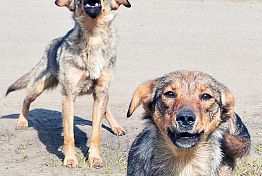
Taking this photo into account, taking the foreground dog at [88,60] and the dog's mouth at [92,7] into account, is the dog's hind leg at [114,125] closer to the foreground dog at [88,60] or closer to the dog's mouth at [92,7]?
the foreground dog at [88,60]

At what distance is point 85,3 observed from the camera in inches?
352

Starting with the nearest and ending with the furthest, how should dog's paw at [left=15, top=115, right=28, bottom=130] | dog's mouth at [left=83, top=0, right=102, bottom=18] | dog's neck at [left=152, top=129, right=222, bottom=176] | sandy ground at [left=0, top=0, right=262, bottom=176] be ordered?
dog's neck at [left=152, top=129, right=222, bottom=176], dog's mouth at [left=83, top=0, right=102, bottom=18], sandy ground at [left=0, top=0, right=262, bottom=176], dog's paw at [left=15, top=115, right=28, bottom=130]

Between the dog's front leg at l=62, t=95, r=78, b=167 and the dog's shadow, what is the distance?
332 millimetres

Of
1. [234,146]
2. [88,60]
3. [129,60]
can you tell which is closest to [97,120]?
[88,60]

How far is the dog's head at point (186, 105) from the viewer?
5.39 m

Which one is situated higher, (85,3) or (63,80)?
(85,3)

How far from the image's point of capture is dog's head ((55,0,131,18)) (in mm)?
8961

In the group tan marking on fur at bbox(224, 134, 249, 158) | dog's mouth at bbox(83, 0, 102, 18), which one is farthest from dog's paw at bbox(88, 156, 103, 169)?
tan marking on fur at bbox(224, 134, 249, 158)

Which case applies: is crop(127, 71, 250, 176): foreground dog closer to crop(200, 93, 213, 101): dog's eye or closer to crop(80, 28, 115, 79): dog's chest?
crop(200, 93, 213, 101): dog's eye

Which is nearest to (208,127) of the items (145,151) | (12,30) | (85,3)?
(145,151)

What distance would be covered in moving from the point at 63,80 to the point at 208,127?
3.83 m

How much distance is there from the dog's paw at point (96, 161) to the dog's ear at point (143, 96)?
2981 mm

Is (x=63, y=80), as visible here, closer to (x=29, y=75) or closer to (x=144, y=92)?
(x=29, y=75)

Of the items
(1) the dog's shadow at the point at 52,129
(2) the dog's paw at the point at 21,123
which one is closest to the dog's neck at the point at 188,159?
(1) the dog's shadow at the point at 52,129
